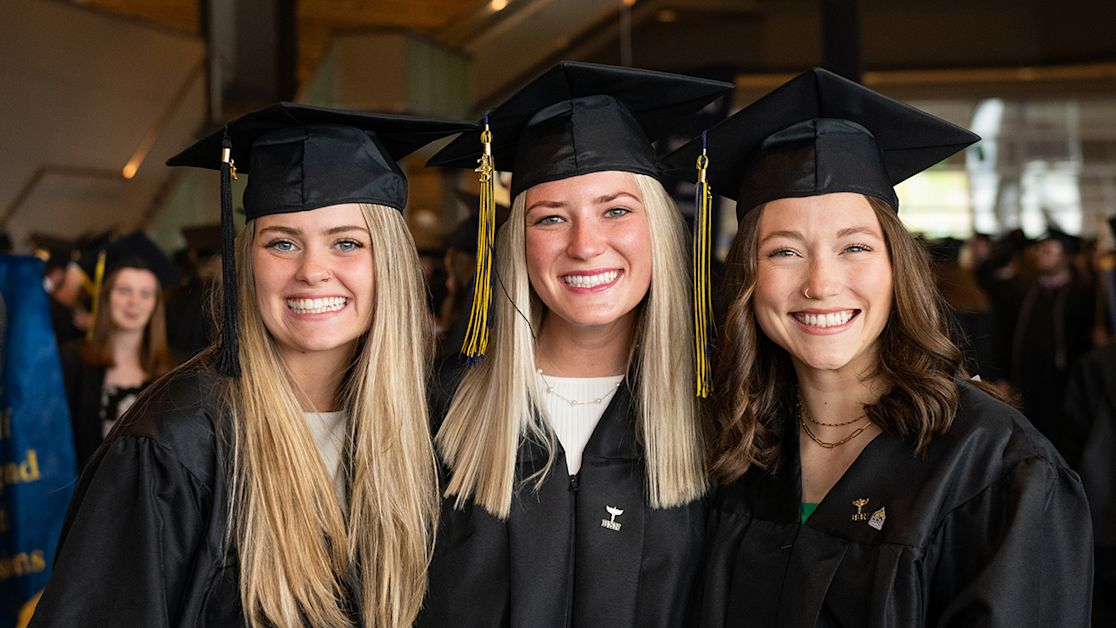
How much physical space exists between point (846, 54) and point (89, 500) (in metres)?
5.14

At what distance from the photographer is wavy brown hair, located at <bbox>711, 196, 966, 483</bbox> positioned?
2119 mm

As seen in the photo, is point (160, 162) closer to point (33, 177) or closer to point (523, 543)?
point (33, 177)

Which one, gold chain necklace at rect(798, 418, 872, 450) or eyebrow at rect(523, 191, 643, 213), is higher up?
eyebrow at rect(523, 191, 643, 213)

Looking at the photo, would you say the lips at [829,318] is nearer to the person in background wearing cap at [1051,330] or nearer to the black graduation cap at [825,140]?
the black graduation cap at [825,140]

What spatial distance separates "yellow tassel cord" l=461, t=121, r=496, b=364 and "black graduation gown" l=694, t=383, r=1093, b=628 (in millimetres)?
809

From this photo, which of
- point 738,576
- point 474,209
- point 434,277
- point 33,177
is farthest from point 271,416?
point 33,177

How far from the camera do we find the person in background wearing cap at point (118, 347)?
476 cm

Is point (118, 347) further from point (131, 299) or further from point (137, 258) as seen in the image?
point (137, 258)

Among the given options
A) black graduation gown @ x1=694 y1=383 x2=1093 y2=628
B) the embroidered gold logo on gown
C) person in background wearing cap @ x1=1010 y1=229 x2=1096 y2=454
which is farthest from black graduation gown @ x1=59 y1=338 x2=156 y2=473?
person in background wearing cap @ x1=1010 y1=229 x2=1096 y2=454

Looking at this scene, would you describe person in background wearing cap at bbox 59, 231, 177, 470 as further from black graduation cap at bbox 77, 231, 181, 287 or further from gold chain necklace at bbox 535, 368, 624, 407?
gold chain necklace at bbox 535, 368, 624, 407

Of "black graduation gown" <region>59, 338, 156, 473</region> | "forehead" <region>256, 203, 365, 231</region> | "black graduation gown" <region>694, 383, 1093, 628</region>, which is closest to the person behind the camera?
"black graduation gown" <region>694, 383, 1093, 628</region>

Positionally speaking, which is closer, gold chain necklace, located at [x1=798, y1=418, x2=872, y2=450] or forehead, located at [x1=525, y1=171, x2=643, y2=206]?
gold chain necklace, located at [x1=798, y1=418, x2=872, y2=450]

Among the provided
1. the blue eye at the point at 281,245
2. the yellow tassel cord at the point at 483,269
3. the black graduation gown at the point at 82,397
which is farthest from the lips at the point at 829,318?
the black graduation gown at the point at 82,397

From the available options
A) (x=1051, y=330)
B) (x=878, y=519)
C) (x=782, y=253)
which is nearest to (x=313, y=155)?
(x=782, y=253)
